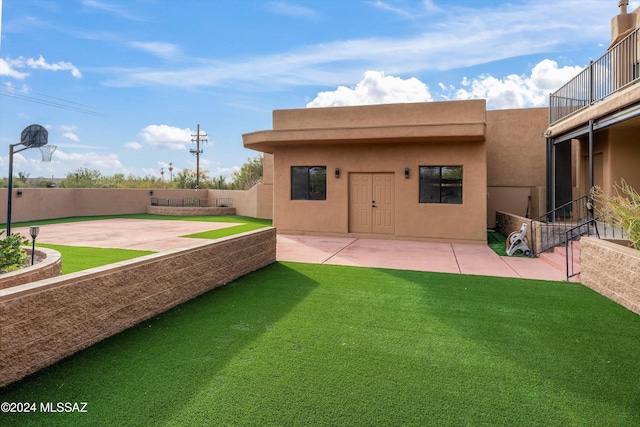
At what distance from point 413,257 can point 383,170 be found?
13.6 ft

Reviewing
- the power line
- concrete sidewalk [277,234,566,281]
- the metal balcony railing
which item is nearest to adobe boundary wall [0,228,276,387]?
concrete sidewalk [277,234,566,281]

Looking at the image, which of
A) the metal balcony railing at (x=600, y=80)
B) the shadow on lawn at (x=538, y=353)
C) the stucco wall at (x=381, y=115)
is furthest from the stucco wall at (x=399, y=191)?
the shadow on lawn at (x=538, y=353)

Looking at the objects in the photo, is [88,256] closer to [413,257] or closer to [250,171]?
[413,257]

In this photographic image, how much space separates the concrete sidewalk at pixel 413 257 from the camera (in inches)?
292

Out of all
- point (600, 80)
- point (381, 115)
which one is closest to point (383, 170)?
point (381, 115)

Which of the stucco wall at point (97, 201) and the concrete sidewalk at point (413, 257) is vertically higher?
the stucco wall at point (97, 201)

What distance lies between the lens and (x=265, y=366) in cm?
322

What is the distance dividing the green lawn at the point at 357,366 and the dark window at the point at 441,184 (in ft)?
21.5

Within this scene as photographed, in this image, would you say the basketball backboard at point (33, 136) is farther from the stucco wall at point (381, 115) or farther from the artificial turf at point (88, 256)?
the stucco wall at point (381, 115)

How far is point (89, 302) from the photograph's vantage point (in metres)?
3.50

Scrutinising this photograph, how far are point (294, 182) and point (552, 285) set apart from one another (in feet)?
29.3

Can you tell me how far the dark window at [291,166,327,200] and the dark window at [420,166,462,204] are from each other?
341 cm

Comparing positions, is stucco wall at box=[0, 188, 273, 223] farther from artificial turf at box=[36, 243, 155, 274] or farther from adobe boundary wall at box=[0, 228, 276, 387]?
adobe boundary wall at box=[0, 228, 276, 387]

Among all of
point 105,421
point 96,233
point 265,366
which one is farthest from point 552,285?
point 96,233
